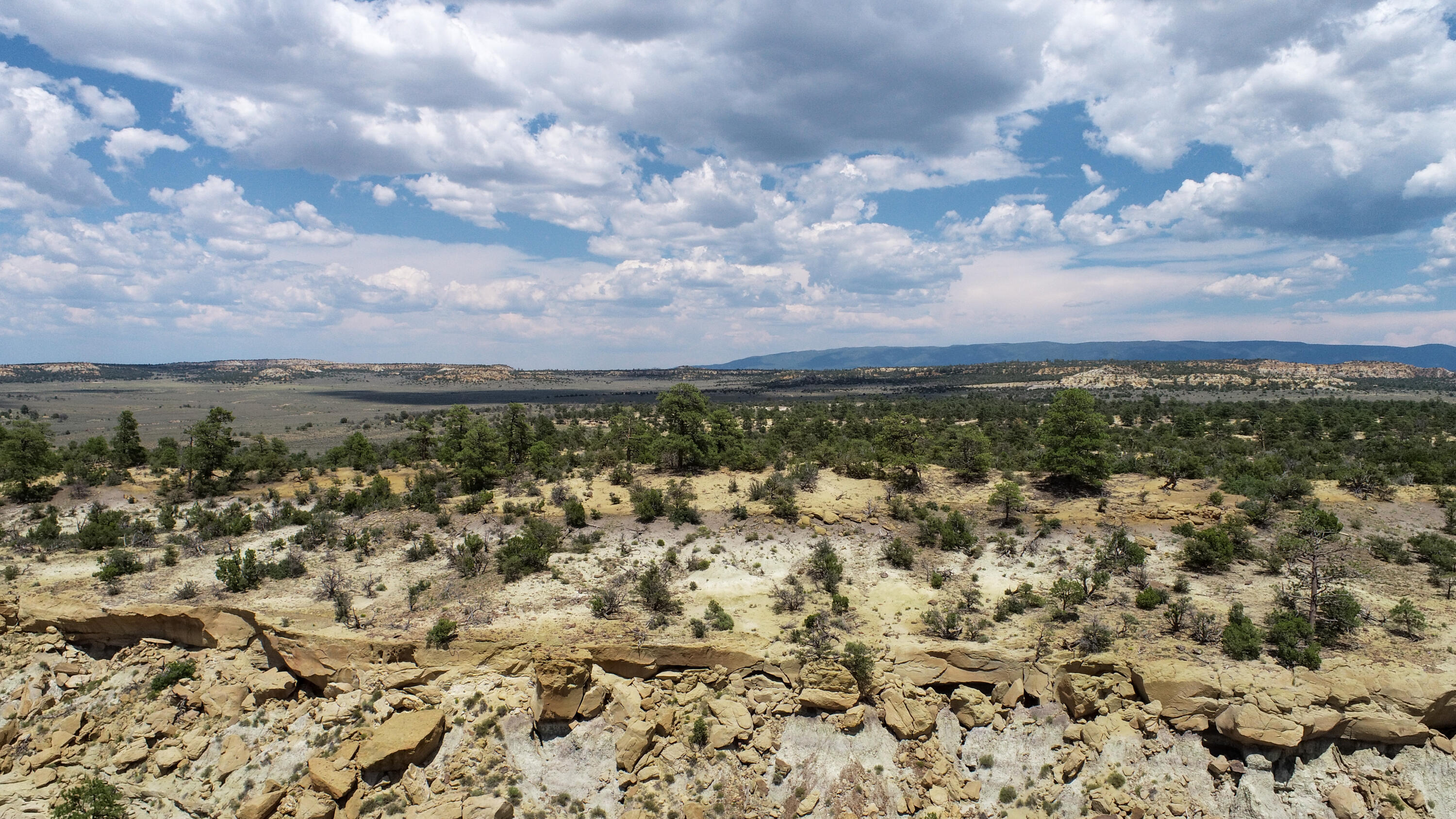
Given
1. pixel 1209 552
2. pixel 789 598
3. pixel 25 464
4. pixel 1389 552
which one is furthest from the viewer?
pixel 25 464

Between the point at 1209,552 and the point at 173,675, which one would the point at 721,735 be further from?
the point at 1209,552

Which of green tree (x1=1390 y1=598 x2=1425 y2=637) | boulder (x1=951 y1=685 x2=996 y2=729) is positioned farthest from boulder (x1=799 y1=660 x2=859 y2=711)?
green tree (x1=1390 y1=598 x2=1425 y2=637)

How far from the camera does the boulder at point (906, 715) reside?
1745cm

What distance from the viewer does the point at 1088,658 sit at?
17.6 m

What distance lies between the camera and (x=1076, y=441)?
34312 millimetres

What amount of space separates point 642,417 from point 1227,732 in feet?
220

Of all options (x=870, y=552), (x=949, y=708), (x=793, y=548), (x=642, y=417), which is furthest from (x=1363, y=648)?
(x=642, y=417)

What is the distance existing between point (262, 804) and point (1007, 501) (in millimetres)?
30305

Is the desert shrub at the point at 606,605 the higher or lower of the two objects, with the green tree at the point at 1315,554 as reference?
lower

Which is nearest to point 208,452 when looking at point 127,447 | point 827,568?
point 127,447

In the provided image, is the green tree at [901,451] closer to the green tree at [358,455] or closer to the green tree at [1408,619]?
the green tree at [1408,619]

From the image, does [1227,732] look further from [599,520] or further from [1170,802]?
[599,520]

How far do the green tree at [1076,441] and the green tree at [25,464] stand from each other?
5895 cm

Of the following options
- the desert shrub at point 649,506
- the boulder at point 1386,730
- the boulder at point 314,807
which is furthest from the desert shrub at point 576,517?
the boulder at point 1386,730
